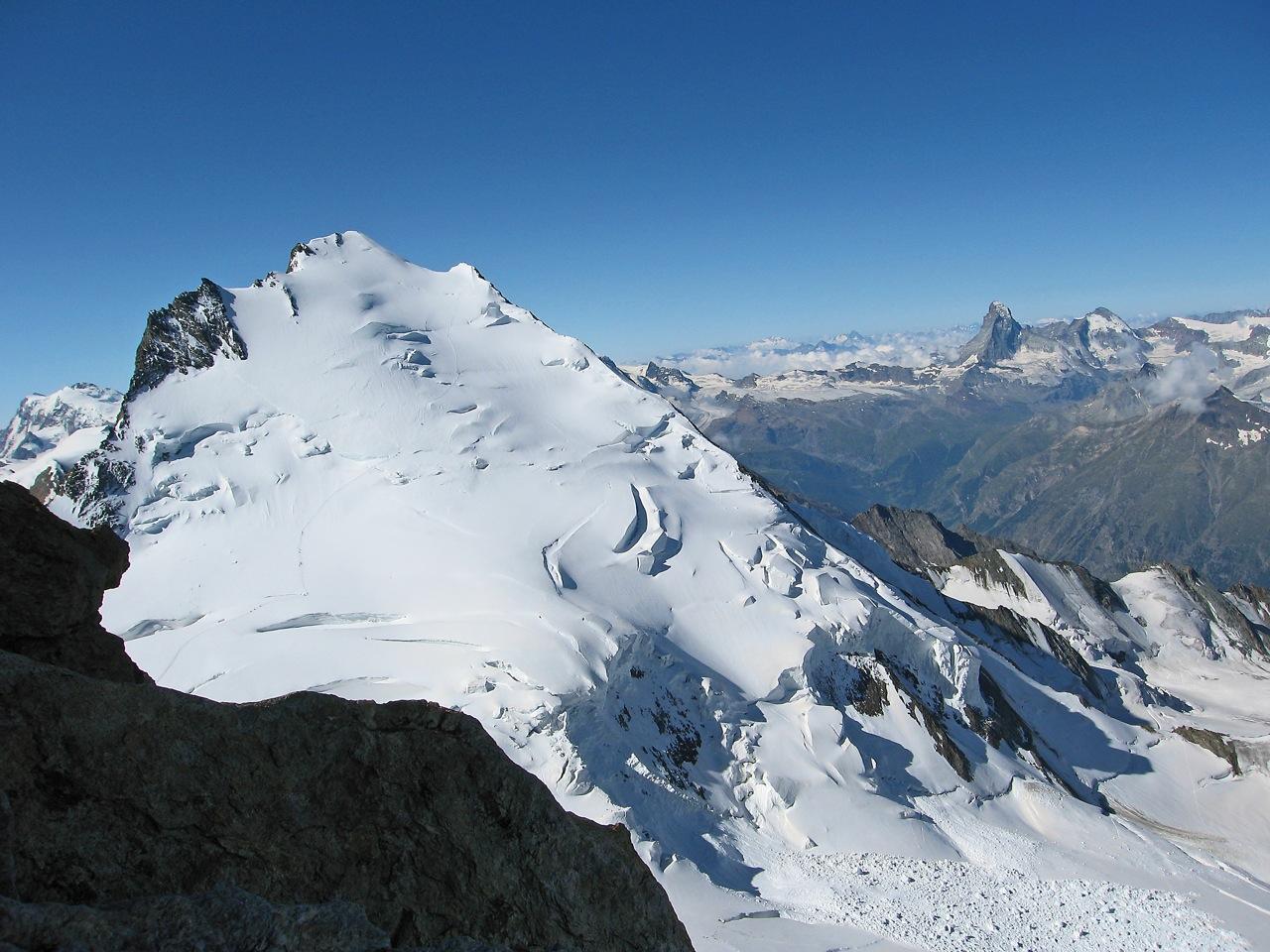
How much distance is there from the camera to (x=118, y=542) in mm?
16203

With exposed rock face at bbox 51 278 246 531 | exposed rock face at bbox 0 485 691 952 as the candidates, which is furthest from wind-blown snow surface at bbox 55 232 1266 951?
exposed rock face at bbox 0 485 691 952

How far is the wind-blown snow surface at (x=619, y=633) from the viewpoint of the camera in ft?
168

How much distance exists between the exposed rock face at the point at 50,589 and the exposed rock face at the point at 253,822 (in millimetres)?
40

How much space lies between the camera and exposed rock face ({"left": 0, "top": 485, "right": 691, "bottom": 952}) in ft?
30.1

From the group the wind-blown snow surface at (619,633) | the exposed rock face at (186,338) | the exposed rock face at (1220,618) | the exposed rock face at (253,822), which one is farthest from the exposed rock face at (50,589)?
the exposed rock face at (1220,618)

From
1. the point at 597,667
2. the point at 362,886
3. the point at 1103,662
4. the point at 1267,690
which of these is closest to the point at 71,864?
the point at 362,886

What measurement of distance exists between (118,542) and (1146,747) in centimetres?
11647

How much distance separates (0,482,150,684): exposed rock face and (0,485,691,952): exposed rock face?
40 millimetres

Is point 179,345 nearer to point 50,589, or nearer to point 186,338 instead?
point 186,338

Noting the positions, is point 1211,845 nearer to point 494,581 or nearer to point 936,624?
point 936,624

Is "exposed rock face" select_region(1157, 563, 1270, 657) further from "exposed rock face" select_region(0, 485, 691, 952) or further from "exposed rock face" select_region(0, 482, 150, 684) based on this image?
"exposed rock face" select_region(0, 482, 150, 684)

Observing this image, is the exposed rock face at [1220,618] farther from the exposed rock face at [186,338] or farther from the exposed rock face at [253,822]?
the exposed rock face at [186,338]

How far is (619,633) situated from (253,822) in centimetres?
5095

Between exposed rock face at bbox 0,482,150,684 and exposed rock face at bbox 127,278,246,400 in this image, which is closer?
exposed rock face at bbox 0,482,150,684
